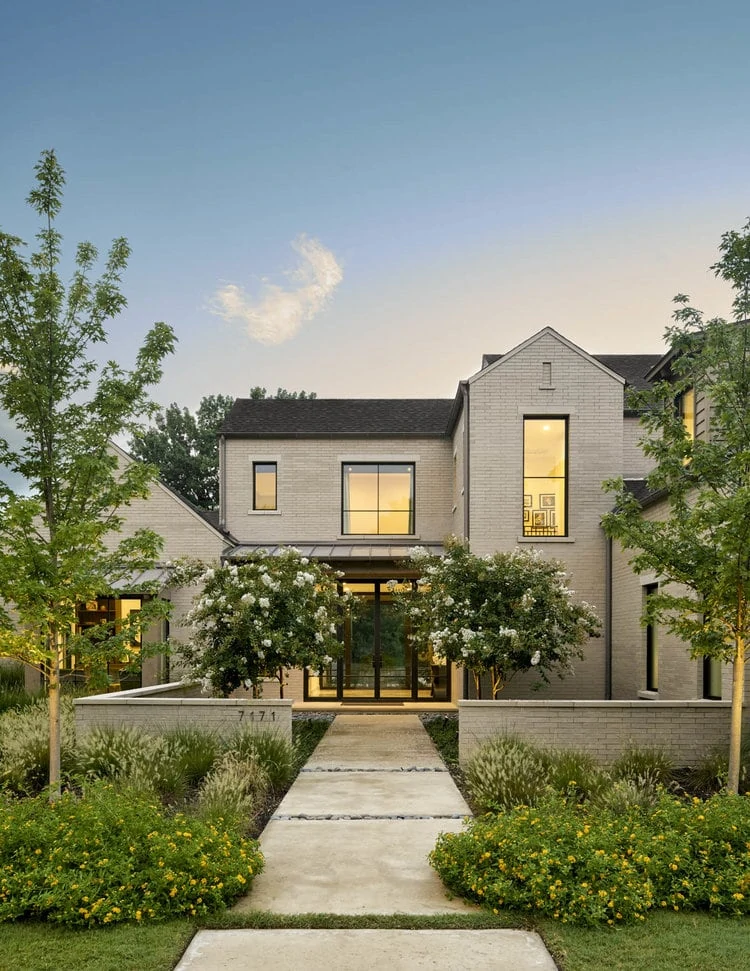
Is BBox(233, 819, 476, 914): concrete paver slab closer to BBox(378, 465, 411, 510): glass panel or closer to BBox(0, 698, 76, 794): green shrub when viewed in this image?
BBox(0, 698, 76, 794): green shrub

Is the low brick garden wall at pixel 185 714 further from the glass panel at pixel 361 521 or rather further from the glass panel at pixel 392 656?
the glass panel at pixel 361 521

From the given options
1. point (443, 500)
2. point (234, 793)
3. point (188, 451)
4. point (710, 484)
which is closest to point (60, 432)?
point (234, 793)

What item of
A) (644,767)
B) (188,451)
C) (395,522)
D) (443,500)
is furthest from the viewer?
(188,451)

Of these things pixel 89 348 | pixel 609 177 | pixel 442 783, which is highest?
pixel 609 177

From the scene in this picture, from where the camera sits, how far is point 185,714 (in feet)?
38.4

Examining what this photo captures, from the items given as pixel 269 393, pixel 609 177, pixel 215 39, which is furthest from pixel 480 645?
pixel 269 393

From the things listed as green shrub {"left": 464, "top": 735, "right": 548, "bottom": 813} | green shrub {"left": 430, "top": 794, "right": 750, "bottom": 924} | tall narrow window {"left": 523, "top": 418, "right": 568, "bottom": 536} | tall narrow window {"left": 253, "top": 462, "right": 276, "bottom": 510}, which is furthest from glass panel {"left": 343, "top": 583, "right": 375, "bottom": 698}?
green shrub {"left": 430, "top": 794, "right": 750, "bottom": 924}

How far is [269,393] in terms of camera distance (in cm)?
5022

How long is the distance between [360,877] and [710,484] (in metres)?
6.33

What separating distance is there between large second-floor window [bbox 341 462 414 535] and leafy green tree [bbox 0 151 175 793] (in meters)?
12.0

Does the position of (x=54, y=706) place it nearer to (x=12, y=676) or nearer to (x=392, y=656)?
(x=12, y=676)

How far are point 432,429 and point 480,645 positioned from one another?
9.44 metres

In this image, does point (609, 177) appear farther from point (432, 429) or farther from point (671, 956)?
point (671, 956)

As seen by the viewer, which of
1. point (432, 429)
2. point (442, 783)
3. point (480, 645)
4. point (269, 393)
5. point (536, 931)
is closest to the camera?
point (536, 931)
